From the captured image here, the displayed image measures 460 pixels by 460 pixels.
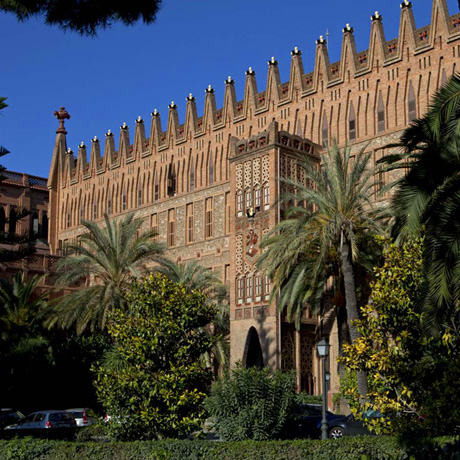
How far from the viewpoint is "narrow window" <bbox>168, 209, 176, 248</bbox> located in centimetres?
4419

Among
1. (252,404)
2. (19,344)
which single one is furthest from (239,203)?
(252,404)

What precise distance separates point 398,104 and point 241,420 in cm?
1961

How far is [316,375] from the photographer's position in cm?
3328

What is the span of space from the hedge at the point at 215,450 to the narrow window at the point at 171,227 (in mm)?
27667

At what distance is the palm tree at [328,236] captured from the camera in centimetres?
2534

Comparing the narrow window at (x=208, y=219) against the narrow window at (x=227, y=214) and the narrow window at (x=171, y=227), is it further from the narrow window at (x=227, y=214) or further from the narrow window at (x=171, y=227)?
the narrow window at (x=171, y=227)

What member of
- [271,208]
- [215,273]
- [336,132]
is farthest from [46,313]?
[336,132]

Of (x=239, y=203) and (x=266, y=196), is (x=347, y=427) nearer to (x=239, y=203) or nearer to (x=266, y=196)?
(x=266, y=196)

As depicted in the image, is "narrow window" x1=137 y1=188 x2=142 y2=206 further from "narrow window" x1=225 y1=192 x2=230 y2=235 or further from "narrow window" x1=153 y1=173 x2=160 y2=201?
"narrow window" x1=225 y1=192 x2=230 y2=235

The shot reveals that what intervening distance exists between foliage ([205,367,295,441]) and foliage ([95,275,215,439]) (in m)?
0.59

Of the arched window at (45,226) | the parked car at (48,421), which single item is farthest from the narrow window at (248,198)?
the arched window at (45,226)

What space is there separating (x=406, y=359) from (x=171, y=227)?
97.6 feet

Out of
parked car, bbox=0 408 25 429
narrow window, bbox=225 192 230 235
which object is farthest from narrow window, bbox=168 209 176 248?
parked car, bbox=0 408 25 429

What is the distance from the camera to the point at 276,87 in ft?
128
